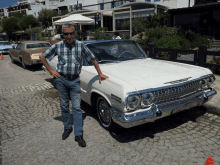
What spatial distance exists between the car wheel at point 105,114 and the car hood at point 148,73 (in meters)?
0.56

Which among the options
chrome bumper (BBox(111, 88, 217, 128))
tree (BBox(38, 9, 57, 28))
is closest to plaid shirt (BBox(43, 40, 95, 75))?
chrome bumper (BBox(111, 88, 217, 128))

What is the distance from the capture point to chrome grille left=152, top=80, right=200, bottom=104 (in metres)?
3.32

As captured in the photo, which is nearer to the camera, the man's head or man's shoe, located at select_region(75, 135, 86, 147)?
the man's head

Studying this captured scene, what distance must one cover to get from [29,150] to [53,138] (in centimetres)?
47

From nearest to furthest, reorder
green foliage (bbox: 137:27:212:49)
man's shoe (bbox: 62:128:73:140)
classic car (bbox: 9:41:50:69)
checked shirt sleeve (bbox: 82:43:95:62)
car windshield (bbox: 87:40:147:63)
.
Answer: checked shirt sleeve (bbox: 82:43:95:62)
man's shoe (bbox: 62:128:73:140)
car windshield (bbox: 87:40:147:63)
classic car (bbox: 9:41:50:69)
green foliage (bbox: 137:27:212:49)

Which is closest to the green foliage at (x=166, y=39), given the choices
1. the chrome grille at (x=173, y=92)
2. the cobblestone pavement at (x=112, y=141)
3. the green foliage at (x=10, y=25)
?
the cobblestone pavement at (x=112, y=141)

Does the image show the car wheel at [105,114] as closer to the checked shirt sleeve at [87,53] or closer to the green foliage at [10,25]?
the checked shirt sleeve at [87,53]

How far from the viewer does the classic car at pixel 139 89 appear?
3160 millimetres

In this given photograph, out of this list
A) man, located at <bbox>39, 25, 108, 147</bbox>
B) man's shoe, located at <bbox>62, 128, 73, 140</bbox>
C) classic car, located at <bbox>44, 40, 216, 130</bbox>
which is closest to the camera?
classic car, located at <bbox>44, 40, 216, 130</bbox>

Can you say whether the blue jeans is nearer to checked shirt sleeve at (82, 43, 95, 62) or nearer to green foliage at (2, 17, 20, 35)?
checked shirt sleeve at (82, 43, 95, 62)

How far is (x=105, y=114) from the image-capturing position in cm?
385

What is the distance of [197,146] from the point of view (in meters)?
3.29

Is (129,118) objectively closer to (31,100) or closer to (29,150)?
(29,150)

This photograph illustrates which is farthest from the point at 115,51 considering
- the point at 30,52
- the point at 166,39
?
the point at 30,52
